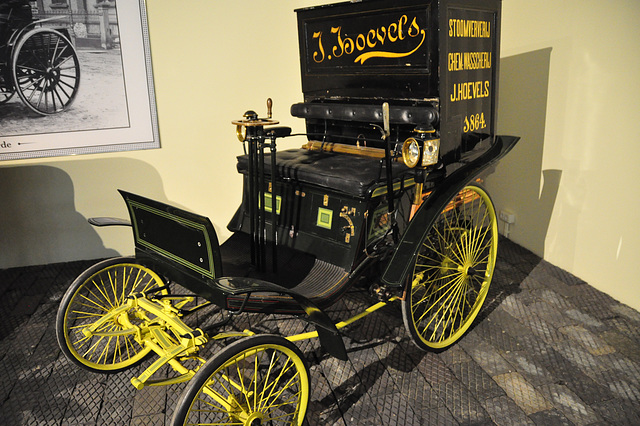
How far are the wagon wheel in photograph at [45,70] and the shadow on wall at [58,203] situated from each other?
0.49 metres

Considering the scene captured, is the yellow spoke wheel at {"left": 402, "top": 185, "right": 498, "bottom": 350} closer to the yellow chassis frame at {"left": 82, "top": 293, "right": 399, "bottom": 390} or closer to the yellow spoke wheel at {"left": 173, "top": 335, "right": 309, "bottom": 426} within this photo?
the yellow chassis frame at {"left": 82, "top": 293, "right": 399, "bottom": 390}

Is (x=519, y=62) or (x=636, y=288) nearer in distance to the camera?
(x=636, y=288)

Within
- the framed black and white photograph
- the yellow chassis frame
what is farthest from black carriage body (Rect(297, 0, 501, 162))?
the framed black and white photograph

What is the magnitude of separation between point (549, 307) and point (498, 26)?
5.83 ft

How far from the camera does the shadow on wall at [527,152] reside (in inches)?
160

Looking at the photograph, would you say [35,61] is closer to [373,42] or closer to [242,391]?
[373,42]

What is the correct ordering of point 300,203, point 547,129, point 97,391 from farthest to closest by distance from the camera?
point 547,129
point 300,203
point 97,391

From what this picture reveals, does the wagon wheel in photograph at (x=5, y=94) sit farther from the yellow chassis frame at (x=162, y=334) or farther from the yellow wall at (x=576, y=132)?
the yellow wall at (x=576, y=132)

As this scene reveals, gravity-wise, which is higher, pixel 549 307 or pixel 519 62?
pixel 519 62

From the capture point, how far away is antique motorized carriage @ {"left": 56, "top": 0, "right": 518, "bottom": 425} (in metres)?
2.41

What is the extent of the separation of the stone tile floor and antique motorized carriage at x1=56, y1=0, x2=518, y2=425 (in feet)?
0.52

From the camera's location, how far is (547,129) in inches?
159

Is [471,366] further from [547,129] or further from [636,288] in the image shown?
[547,129]

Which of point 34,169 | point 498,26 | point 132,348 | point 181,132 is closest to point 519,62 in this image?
point 498,26
